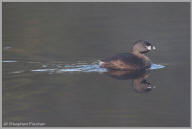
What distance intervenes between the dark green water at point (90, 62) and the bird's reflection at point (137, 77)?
0.46ft

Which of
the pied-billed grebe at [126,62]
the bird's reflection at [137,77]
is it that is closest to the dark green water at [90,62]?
the bird's reflection at [137,77]

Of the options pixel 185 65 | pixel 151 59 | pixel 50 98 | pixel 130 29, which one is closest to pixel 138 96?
pixel 50 98

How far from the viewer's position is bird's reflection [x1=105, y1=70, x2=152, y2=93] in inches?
398

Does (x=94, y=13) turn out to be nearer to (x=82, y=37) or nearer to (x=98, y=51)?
(x=82, y=37)

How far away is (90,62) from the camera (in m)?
12.3

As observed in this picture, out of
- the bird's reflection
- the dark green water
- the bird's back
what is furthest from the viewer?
the bird's back

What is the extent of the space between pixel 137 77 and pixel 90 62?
1.61 meters

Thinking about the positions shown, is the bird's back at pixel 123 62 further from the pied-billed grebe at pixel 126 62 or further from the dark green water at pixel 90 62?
the dark green water at pixel 90 62

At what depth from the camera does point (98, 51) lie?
44.9 ft

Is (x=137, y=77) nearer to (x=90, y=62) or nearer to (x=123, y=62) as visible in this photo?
(x=123, y=62)

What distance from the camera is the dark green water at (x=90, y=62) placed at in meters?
8.52

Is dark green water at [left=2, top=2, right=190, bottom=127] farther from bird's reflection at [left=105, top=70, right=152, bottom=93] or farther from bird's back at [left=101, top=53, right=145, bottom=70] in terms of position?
bird's back at [left=101, top=53, right=145, bottom=70]

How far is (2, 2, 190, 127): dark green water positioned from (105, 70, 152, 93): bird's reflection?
0.14m

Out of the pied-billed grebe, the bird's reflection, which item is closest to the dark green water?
the bird's reflection
